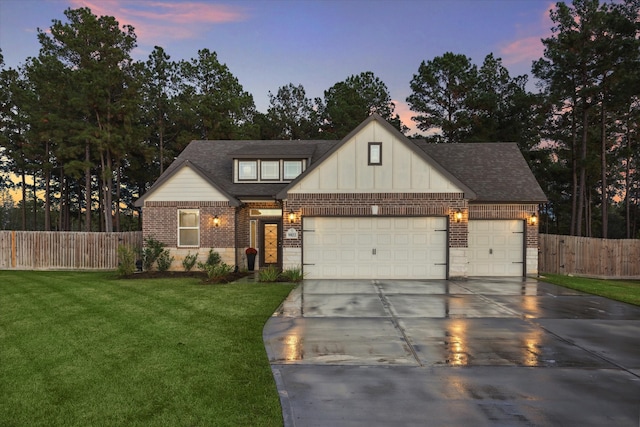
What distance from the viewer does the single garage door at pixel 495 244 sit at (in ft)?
52.8

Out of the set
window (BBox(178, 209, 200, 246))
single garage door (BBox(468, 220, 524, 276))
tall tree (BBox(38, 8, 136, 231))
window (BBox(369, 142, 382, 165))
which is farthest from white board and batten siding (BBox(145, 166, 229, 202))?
tall tree (BBox(38, 8, 136, 231))

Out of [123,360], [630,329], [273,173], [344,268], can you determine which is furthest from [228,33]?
[630,329]

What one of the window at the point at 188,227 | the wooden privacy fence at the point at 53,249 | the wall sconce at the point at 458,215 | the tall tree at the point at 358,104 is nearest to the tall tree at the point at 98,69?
the wooden privacy fence at the point at 53,249

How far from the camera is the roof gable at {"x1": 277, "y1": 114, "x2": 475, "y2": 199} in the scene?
14.9 meters

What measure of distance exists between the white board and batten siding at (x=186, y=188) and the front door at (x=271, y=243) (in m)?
2.98

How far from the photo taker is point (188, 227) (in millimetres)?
16719

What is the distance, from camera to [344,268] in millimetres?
15297

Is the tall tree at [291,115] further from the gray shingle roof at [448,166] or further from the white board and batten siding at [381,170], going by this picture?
the white board and batten siding at [381,170]

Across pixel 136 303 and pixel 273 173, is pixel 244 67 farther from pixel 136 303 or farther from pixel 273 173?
pixel 136 303

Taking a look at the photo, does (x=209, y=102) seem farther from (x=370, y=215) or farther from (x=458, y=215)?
(x=458, y=215)

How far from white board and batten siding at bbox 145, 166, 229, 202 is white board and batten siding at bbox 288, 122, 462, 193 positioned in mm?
5304

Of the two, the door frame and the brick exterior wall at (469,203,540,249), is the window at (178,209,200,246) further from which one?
the brick exterior wall at (469,203,540,249)

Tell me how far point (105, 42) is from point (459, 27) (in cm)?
2495

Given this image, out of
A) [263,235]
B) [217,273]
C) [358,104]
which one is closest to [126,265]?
[217,273]
